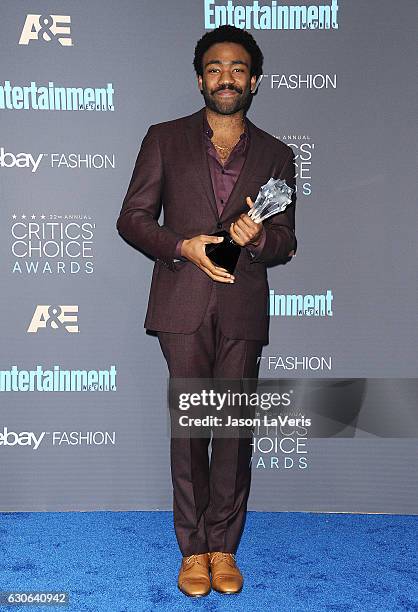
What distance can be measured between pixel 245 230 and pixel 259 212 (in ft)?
0.27

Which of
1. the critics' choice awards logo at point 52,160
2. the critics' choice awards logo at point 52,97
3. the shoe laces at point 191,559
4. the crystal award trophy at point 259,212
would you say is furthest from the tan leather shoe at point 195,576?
the critics' choice awards logo at point 52,97

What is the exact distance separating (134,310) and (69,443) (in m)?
0.77

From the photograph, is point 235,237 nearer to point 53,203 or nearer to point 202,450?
point 202,450

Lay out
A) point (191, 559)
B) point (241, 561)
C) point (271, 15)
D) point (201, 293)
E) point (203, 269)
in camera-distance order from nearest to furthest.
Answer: point (203, 269) < point (201, 293) < point (191, 559) < point (241, 561) < point (271, 15)

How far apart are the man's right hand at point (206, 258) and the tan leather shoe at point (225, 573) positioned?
1.15m

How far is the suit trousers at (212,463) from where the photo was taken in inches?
108

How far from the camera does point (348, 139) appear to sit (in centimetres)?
348

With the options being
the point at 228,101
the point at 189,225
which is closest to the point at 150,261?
the point at 189,225

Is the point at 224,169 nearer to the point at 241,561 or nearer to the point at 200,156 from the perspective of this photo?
the point at 200,156

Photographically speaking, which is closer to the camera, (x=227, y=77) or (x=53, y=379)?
(x=227, y=77)

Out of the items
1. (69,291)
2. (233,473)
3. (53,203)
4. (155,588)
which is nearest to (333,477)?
(233,473)

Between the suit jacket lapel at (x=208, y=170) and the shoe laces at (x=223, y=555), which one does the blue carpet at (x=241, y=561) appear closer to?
the shoe laces at (x=223, y=555)

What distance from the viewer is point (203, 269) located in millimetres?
2604

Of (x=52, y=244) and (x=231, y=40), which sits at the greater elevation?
(x=231, y=40)
